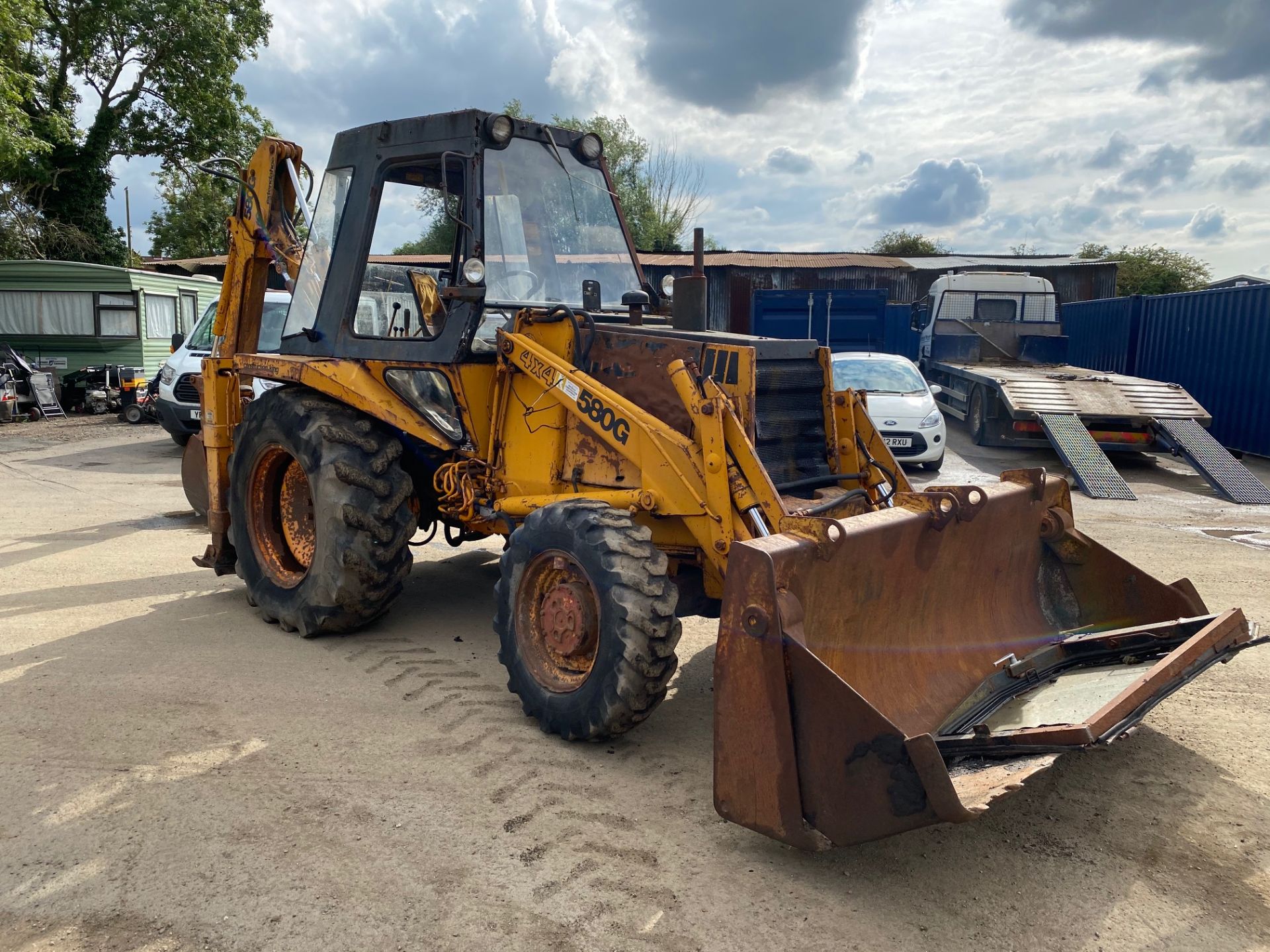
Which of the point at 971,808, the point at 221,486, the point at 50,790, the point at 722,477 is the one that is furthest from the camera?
the point at 221,486

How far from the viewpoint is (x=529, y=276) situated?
5.31m

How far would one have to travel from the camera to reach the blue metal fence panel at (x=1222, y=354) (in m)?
13.9

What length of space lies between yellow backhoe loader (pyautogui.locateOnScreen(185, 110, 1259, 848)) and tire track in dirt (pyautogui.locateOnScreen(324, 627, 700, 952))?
20cm

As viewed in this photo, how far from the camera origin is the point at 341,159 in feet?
18.5

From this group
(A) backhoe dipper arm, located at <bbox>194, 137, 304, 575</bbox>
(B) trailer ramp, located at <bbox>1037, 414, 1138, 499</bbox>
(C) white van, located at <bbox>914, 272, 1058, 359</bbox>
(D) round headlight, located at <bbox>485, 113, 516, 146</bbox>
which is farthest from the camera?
(C) white van, located at <bbox>914, 272, 1058, 359</bbox>

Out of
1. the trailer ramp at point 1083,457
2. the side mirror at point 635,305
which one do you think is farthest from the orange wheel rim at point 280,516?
the trailer ramp at point 1083,457

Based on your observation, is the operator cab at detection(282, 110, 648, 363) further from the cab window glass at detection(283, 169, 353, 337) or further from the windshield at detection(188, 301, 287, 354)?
the windshield at detection(188, 301, 287, 354)

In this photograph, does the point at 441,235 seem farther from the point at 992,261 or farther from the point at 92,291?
the point at 992,261

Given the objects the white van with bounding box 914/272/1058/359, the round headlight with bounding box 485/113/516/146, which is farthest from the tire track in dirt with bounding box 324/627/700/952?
the white van with bounding box 914/272/1058/359

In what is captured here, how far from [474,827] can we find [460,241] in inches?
118

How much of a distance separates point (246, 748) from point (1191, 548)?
305 inches

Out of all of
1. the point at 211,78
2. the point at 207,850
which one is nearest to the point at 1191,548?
the point at 207,850

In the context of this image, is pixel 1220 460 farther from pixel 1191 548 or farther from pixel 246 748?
pixel 246 748

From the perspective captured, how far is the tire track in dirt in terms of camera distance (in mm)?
2973
